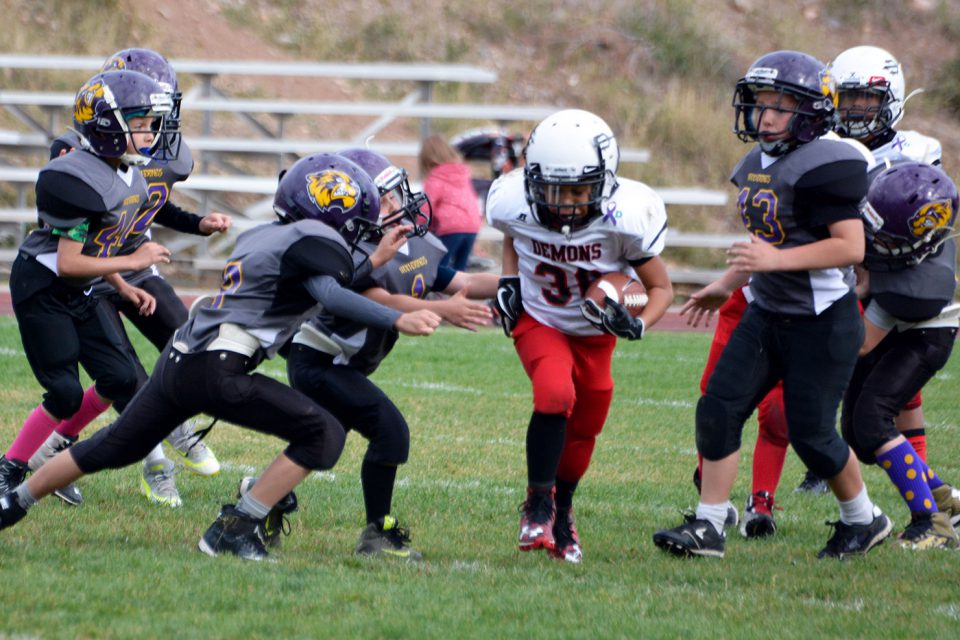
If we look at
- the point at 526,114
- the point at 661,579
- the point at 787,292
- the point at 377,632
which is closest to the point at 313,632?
the point at 377,632

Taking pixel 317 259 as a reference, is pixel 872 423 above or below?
below

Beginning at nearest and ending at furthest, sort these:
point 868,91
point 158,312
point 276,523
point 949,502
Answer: point 276,523 → point 949,502 → point 868,91 → point 158,312

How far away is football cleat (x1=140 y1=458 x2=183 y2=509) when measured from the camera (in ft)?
16.8

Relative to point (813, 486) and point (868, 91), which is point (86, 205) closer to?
point (868, 91)

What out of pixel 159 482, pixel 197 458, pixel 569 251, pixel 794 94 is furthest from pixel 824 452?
pixel 197 458

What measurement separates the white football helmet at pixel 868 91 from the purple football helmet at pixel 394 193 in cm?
185

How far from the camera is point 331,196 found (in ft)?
13.3

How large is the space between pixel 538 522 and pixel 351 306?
104cm

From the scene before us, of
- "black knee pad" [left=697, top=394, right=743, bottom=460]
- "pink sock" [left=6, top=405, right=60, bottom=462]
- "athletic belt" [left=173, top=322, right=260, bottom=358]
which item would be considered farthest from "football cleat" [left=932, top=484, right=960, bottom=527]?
"pink sock" [left=6, top=405, right=60, bottom=462]

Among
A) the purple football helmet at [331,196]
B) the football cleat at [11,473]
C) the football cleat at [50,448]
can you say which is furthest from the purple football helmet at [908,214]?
the football cleat at [11,473]

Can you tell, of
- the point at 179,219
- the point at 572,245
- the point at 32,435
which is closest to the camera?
the point at 572,245

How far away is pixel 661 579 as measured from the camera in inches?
160

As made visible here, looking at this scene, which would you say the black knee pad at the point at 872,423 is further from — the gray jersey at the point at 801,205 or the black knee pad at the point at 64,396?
the black knee pad at the point at 64,396

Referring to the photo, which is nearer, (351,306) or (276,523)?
(351,306)
